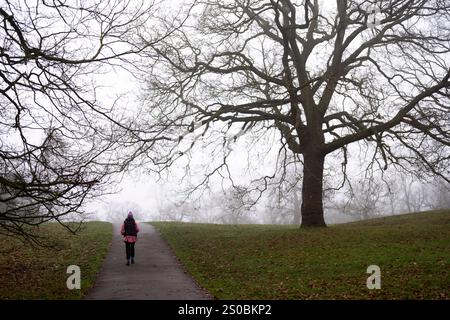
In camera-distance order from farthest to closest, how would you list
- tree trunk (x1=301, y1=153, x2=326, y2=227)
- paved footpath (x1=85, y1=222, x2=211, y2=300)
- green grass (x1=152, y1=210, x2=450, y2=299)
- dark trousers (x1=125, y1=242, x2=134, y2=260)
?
tree trunk (x1=301, y1=153, x2=326, y2=227) → dark trousers (x1=125, y1=242, x2=134, y2=260) → green grass (x1=152, y1=210, x2=450, y2=299) → paved footpath (x1=85, y1=222, x2=211, y2=300)

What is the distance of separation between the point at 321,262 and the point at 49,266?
890 centimetres

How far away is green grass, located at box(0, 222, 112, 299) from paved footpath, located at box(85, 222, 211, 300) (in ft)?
1.21

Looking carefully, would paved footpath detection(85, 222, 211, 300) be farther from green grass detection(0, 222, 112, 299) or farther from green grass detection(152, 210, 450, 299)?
green grass detection(152, 210, 450, 299)

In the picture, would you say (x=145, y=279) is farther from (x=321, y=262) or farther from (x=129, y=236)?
(x=321, y=262)

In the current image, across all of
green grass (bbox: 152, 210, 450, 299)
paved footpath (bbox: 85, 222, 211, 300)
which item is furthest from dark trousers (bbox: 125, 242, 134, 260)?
green grass (bbox: 152, 210, 450, 299)

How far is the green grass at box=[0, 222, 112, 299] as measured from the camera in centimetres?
1075

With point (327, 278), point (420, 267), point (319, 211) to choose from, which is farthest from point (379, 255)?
point (319, 211)

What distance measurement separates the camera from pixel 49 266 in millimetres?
14172

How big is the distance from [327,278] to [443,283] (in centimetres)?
289

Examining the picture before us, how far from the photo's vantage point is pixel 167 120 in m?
18.9

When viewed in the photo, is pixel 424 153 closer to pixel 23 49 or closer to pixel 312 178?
pixel 312 178

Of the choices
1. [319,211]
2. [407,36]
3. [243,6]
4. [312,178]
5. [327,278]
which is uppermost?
[243,6]

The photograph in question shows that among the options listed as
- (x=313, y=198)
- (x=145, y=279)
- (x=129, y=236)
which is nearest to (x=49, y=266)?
(x=129, y=236)

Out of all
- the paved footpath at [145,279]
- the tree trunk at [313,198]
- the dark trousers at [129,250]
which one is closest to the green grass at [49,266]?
the paved footpath at [145,279]
